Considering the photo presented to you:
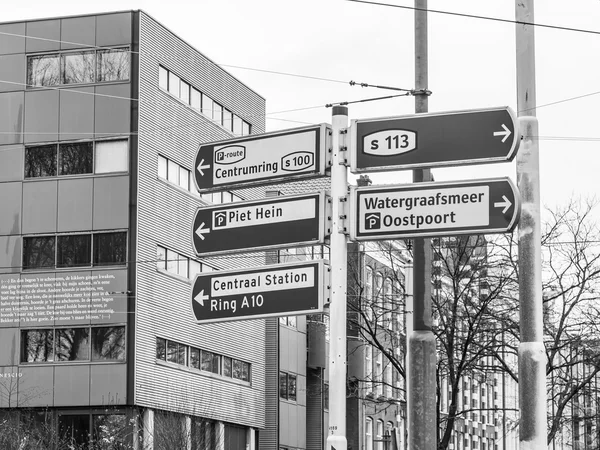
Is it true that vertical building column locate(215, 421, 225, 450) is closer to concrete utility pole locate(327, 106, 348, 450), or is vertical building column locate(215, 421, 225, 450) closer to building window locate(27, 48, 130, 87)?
building window locate(27, 48, 130, 87)

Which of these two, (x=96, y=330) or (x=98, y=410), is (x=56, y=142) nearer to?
(x=96, y=330)

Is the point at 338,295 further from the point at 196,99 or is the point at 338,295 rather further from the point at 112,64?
the point at 196,99

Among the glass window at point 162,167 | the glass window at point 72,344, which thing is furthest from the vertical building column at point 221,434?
the glass window at point 162,167

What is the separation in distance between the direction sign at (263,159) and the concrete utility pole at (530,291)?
7.31 feet

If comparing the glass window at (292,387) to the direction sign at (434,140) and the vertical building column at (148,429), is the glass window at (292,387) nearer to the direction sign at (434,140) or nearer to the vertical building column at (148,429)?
the vertical building column at (148,429)

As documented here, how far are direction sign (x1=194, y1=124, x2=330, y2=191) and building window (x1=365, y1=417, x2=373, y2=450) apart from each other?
55904mm

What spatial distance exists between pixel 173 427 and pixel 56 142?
34.5 feet

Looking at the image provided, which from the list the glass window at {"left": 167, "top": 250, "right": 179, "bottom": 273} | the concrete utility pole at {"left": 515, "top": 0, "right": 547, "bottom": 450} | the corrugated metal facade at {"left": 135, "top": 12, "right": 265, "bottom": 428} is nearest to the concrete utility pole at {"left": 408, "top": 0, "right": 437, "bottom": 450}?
the concrete utility pole at {"left": 515, "top": 0, "right": 547, "bottom": 450}

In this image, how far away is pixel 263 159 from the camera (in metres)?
7.87

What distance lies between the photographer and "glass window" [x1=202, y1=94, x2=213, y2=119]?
45.8 metres

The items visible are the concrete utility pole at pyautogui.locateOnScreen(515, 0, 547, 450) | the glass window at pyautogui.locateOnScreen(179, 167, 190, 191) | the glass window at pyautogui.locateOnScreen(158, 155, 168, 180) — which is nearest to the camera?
the concrete utility pole at pyautogui.locateOnScreen(515, 0, 547, 450)

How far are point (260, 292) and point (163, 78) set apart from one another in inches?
1393

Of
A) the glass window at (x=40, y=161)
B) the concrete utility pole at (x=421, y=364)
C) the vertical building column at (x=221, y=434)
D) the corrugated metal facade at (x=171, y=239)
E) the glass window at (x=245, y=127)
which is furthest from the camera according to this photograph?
the glass window at (x=245, y=127)

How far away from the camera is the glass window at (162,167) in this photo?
137 ft
